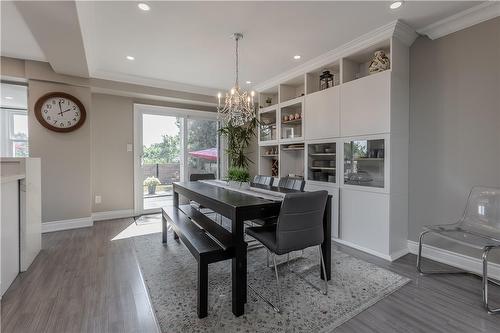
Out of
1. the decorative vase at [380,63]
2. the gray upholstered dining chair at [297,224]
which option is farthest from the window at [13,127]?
the decorative vase at [380,63]

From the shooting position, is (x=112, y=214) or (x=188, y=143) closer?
(x=112, y=214)

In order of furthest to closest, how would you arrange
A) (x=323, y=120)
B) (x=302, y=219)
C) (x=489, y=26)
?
(x=323, y=120) → (x=489, y=26) → (x=302, y=219)

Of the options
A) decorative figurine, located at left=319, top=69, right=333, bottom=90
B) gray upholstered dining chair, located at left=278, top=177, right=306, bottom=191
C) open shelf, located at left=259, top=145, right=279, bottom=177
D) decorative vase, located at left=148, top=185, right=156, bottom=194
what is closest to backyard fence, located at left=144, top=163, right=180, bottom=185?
decorative vase, located at left=148, top=185, right=156, bottom=194

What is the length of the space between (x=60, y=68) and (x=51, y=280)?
2.89 metres

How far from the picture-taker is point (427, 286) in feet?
6.93

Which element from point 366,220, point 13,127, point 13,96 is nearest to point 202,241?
point 366,220

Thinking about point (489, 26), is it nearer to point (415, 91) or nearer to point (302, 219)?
point (415, 91)

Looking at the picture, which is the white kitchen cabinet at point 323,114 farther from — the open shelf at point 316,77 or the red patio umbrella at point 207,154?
the red patio umbrella at point 207,154

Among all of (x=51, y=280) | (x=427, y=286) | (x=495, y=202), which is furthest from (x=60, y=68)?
(x=495, y=202)

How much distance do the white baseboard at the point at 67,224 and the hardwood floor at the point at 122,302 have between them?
1.12m

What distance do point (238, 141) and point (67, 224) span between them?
335cm

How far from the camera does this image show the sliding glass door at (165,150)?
468 cm

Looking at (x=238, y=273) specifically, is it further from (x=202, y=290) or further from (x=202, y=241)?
(x=202, y=241)

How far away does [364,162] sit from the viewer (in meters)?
2.98
